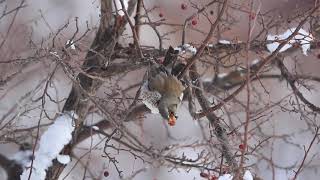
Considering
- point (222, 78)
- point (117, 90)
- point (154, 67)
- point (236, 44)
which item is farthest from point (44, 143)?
point (222, 78)

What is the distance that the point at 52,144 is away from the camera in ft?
15.3

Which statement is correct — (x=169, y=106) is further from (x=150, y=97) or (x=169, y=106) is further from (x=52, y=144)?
(x=52, y=144)

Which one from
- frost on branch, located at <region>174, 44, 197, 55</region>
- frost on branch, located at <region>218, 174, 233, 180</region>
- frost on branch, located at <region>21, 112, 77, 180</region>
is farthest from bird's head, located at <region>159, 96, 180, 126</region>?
frost on branch, located at <region>21, 112, 77, 180</region>

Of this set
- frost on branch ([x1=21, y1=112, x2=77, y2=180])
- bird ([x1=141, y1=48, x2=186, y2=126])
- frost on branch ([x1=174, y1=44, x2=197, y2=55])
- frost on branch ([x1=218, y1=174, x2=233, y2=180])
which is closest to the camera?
frost on branch ([x1=218, y1=174, x2=233, y2=180])

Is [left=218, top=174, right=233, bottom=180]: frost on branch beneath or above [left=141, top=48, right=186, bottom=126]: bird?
beneath

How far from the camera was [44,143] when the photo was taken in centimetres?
467

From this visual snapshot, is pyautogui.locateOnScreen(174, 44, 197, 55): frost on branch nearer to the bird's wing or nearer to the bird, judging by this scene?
the bird

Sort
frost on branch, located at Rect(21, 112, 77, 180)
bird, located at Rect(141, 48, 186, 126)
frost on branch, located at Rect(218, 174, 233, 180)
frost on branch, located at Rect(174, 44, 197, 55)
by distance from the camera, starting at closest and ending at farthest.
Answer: frost on branch, located at Rect(218, 174, 233, 180) < bird, located at Rect(141, 48, 186, 126) < frost on branch, located at Rect(174, 44, 197, 55) < frost on branch, located at Rect(21, 112, 77, 180)

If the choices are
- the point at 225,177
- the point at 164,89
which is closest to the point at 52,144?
the point at 164,89

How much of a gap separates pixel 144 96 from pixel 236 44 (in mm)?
799

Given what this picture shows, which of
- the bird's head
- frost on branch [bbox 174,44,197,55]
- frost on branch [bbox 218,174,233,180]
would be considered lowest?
frost on branch [bbox 218,174,233,180]

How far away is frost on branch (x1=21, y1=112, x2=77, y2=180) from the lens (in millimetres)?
4629

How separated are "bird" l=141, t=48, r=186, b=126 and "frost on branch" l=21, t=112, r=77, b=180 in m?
1.01

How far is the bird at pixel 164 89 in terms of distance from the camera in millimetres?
3688
